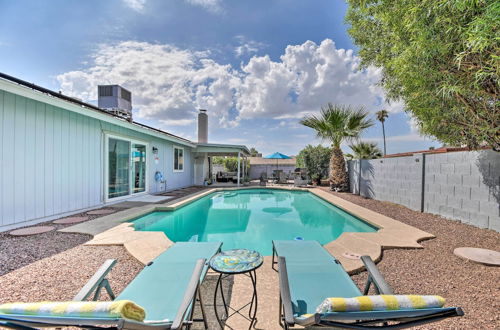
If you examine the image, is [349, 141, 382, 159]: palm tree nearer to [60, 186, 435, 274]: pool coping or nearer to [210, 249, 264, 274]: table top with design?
[60, 186, 435, 274]: pool coping

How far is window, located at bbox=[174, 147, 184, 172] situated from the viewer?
43.6ft

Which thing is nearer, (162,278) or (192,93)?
(162,278)

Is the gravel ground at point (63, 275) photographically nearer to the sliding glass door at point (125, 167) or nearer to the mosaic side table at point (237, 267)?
the mosaic side table at point (237, 267)

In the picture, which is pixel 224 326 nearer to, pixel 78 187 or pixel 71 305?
pixel 71 305

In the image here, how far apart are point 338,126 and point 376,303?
37.6 feet

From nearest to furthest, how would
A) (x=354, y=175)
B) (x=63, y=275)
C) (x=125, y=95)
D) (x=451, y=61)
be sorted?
(x=63, y=275), (x=451, y=61), (x=125, y=95), (x=354, y=175)

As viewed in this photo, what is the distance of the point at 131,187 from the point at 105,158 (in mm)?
1961

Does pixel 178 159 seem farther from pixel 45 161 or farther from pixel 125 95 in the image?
pixel 45 161

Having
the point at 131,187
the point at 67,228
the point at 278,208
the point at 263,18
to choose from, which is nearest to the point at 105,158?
the point at 131,187

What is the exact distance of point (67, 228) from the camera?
4.93 meters

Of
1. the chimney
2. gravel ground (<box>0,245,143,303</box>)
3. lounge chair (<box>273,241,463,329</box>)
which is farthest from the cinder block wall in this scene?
the chimney

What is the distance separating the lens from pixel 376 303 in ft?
4.32

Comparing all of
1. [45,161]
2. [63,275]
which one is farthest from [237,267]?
[45,161]

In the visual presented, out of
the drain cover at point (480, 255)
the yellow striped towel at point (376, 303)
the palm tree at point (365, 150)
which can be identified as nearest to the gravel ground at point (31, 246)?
the yellow striped towel at point (376, 303)
